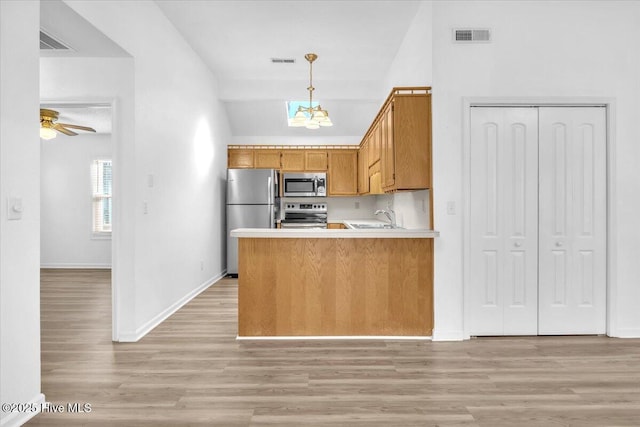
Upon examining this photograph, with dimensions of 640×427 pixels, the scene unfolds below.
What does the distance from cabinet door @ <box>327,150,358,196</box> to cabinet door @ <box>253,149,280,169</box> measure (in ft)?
3.13

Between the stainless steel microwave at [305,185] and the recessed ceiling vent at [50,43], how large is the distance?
14.3 ft

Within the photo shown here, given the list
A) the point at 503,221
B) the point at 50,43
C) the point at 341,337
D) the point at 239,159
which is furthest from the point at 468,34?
the point at 239,159

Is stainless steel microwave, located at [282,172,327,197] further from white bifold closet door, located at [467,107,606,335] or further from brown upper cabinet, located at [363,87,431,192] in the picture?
white bifold closet door, located at [467,107,606,335]

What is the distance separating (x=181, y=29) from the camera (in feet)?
14.3

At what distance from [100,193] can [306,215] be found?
12.6 ft

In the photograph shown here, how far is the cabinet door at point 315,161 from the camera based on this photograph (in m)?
7.41

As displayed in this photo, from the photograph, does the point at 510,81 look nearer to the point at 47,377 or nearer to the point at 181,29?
the point at 181,29

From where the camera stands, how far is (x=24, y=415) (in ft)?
7.02

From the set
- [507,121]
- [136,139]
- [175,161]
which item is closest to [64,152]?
[175,161]

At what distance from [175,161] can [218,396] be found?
275 cm

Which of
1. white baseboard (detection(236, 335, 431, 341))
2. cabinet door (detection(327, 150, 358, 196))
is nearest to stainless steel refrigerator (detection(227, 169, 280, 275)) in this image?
cabinet door (detection(327, 150, 358, 196))

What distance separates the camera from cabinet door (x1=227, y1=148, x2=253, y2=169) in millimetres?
7219

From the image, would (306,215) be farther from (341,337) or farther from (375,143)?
(341,337)

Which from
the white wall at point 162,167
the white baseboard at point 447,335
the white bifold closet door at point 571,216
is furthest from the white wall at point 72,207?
the white bifold closet door at point 571,216
